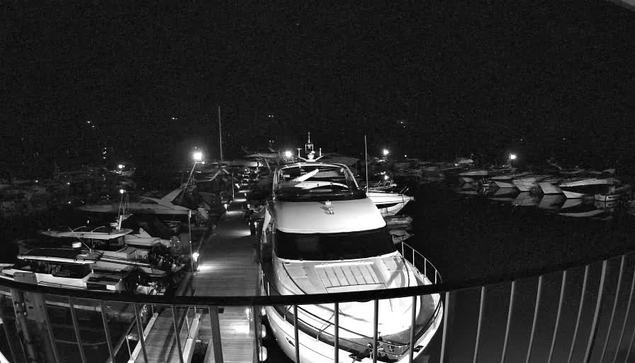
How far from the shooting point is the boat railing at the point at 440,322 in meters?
1.81

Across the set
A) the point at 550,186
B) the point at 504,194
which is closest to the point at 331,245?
the point at 550,186

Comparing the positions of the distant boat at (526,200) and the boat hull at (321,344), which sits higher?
the boat hull at (321,344)

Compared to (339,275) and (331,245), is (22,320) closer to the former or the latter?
(339,275)

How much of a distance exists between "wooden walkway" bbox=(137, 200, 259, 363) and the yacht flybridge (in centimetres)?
128

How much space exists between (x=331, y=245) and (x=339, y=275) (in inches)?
29.8

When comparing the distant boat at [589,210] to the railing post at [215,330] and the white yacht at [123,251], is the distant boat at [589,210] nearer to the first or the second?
the white yacht at [123,251]

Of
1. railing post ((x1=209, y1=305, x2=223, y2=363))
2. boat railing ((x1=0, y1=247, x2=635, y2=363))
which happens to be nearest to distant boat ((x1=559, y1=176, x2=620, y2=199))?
boat railing ((x1=0, y1=247, x2=635, y2=363))

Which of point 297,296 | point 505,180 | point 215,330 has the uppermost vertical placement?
point 297,296

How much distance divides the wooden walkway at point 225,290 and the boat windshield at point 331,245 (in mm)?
1692

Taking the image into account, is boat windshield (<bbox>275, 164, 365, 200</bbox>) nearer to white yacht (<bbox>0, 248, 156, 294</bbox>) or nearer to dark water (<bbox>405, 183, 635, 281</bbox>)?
white yacht (<bbox>0, 248, 156, 294</bbox>)

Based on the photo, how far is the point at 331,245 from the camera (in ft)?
20.7

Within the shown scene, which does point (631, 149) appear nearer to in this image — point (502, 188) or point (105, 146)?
point (502, 188)

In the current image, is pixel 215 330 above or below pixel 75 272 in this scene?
above

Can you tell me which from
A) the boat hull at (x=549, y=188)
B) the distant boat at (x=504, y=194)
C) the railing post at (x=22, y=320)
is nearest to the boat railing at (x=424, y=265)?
the railing post at (x=22, y=320)
